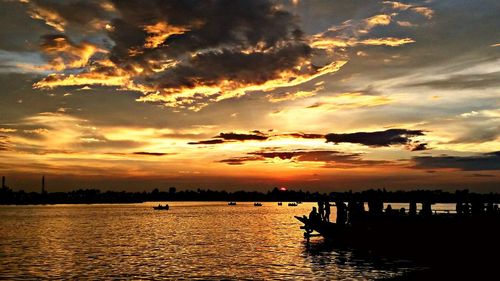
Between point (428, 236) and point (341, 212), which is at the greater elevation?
point (341, 212)

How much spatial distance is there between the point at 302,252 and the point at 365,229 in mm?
7560

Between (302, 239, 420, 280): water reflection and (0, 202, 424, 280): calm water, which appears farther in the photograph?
(0, 202, 424, 280): calm water

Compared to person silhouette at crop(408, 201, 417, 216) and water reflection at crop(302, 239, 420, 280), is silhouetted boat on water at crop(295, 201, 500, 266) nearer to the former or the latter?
person silhouette at crop(408, 201, 417, 216)

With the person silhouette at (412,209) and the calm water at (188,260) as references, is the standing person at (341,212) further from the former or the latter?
the person silhouette at (412,209)

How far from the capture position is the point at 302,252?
2032 inches

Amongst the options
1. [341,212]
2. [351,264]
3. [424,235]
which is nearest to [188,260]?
[351,264]

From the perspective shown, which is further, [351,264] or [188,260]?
[188,260]

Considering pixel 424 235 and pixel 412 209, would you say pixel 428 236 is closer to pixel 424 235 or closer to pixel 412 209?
pixel 424 235

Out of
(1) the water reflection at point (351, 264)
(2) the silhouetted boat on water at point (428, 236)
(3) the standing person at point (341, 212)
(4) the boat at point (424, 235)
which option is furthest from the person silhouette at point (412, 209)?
(3) the standing person at point (341, 212)

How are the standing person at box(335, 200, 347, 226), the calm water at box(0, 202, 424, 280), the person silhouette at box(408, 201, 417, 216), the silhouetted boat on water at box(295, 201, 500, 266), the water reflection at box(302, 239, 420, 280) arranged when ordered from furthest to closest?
the standing person at box(335, 200, 347, 226)
the person silhouette at box(408, 201, 417, 216)
the calm water at box(0, 202, 424, 280)
the silhouetted boat on water at box(295, 201, 500, 266)
the water reflection at box(302, 239, 420, 280)

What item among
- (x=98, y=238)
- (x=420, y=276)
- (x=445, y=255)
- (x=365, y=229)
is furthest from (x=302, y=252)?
(x=98, y=238)

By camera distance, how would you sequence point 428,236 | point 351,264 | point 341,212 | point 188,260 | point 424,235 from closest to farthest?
1. point 428,236
2. point 424,235
3. point 351,264
4. point 188,260
5. point 341,212

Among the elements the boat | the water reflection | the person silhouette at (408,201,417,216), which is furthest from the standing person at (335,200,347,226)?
the person silhouette at (408,201,417,216)

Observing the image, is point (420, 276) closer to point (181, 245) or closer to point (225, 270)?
point (225, 270)
